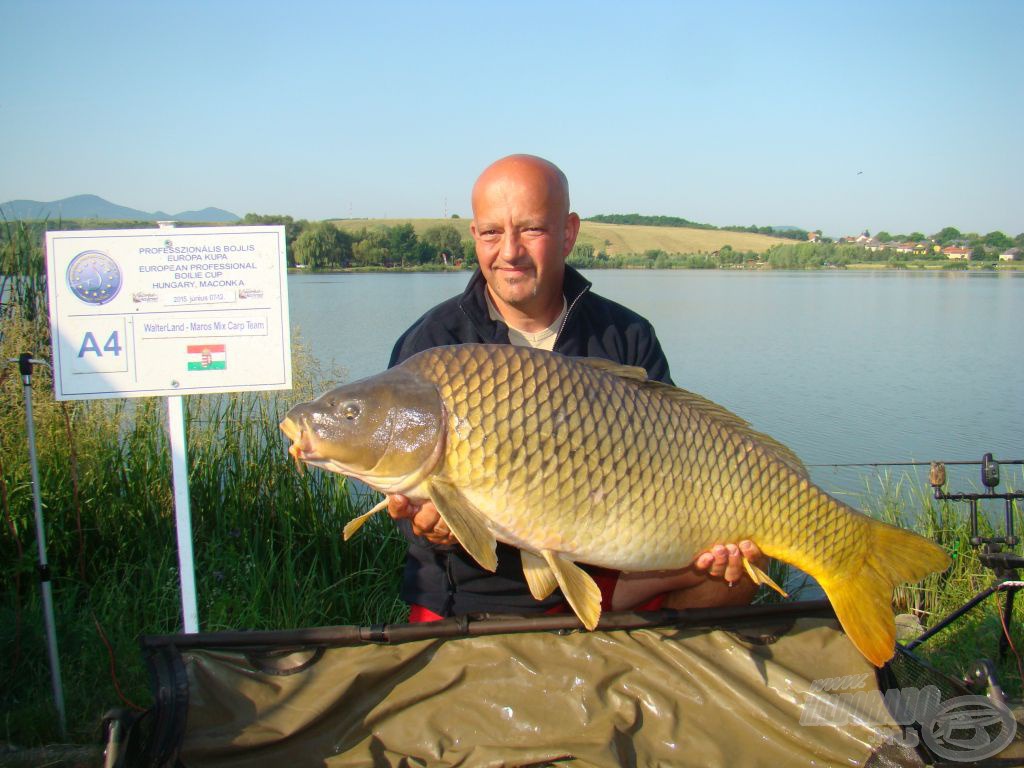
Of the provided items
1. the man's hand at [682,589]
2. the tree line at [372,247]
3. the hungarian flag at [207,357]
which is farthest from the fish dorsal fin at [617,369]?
the tree line at [372,247]

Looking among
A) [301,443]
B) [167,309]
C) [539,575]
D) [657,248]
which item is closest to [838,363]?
[539,575]

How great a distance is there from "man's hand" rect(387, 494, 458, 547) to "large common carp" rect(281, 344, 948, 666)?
5cm

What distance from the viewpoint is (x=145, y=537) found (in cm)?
283

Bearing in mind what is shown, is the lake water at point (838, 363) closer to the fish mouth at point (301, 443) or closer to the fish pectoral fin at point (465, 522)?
the fish mouth at point (301, 443)

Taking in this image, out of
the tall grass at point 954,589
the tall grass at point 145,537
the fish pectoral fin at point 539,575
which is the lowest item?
the tall grass at point 954,589

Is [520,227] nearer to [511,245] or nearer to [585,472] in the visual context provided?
[511,245]

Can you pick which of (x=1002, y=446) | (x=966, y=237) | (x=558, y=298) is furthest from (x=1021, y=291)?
(x=558, y=298)

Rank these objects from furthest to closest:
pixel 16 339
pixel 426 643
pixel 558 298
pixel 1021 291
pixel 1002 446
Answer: pixel 1021 291
pixel 1002 446
pixel 16 339
pixel 558 298
pixel 426 643

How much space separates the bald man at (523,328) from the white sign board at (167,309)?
369 millimetres

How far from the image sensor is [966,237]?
70.3ft

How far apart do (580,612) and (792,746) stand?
0.53 meters

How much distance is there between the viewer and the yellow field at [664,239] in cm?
2620

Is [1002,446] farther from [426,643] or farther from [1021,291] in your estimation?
[1021,291]

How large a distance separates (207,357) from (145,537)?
45.7 inches
